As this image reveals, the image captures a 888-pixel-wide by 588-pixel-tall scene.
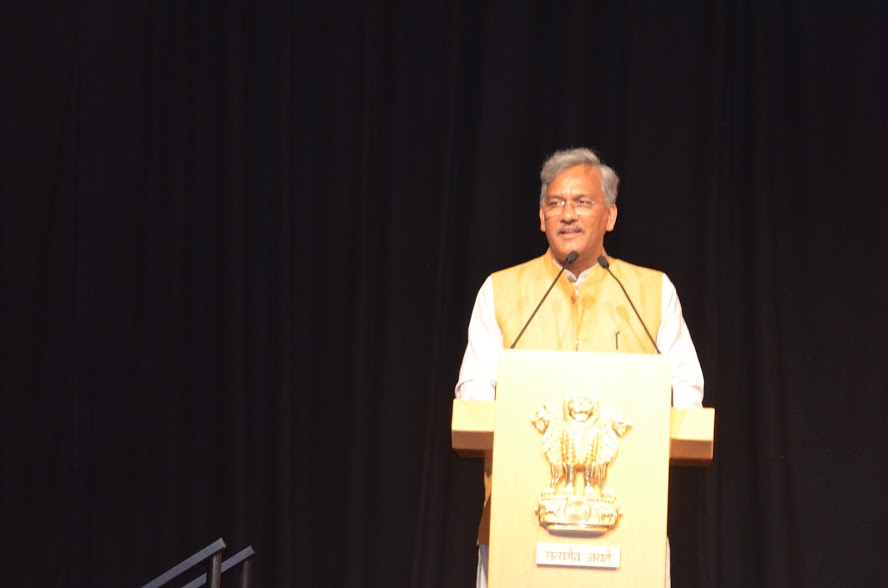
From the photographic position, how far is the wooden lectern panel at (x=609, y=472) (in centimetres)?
288

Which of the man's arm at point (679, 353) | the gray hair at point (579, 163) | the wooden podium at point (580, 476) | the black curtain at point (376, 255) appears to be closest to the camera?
the wooden podium at point (580, 476)

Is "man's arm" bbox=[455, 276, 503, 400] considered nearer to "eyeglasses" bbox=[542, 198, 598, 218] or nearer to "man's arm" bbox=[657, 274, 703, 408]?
"eyeglasses" bbox=[542, 198, 598, 218]

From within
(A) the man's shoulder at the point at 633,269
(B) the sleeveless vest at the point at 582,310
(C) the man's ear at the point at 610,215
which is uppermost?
(C) the man's ear at the point at 610,215

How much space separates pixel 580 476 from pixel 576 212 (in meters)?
1.14

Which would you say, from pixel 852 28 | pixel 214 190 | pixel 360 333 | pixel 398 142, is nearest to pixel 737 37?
pixel 852 28

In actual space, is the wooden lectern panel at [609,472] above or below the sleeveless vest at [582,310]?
below

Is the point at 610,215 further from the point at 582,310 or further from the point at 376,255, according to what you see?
the point at 376,255

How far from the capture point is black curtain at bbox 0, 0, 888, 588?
4.32 m

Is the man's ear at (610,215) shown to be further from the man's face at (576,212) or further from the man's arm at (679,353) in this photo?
the man's arm at (679,353)

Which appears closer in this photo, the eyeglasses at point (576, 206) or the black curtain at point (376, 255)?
the eyeglasses at point (576, 206)

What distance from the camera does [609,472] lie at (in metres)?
2.92

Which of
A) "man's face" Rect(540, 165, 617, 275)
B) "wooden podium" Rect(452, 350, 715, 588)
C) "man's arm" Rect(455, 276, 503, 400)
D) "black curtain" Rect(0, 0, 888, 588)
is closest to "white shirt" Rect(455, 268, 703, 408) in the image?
"man's arm" Rect(455, 276, 503, 400)

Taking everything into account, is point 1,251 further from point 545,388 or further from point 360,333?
point 545,388

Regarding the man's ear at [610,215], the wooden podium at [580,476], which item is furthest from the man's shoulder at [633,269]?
the wooden podium at [580,476]
